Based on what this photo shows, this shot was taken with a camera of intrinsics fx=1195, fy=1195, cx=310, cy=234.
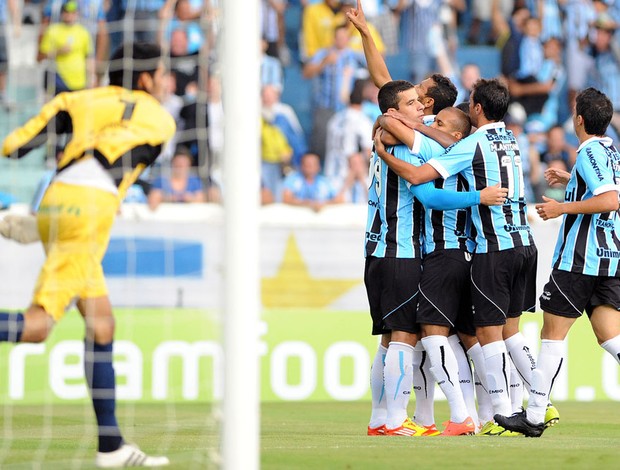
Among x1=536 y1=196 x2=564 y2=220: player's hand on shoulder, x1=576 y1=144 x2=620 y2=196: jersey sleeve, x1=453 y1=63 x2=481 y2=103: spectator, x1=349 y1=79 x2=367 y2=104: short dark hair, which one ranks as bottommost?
x1=536 y1=196 x2=564 y2=220: player's hand on shoulder

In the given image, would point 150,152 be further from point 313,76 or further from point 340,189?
point 313,76

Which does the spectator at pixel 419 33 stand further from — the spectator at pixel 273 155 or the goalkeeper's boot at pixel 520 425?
the goalkeeper's boot at pixel 520 425

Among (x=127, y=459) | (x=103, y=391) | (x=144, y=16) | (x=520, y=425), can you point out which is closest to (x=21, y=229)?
(x=103, y=391)

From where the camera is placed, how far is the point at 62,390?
34.2ft

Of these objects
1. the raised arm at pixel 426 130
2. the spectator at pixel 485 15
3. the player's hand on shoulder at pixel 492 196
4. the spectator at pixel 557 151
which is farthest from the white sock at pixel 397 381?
the spectator at pixel 485 15

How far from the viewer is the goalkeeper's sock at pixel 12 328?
18.6ft

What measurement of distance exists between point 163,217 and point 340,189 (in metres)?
2.49

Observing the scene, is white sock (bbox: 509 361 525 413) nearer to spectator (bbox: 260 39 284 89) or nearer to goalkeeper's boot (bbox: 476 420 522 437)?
goalkeeper's boot (bbox: 476 420 522 437)

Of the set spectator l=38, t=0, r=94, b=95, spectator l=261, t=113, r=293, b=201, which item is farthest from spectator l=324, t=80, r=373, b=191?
spectator l=38, t=0, r=94, b=95

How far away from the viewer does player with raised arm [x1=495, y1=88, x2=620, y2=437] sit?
7055 mm

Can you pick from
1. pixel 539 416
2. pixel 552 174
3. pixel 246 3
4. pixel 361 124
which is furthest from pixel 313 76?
pixel 246 3

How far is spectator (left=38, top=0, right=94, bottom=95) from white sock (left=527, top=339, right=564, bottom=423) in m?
5.02

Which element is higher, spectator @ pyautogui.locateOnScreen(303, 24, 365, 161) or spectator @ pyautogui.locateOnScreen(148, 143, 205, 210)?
spectator @ pyautogui.locateOnScreen(303, 24, 365, 161)

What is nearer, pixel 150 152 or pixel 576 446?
pixel 150 152
